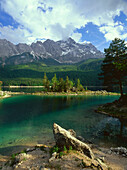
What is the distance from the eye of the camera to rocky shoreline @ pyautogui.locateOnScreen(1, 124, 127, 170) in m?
9.34

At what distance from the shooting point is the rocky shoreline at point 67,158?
30.6 feet

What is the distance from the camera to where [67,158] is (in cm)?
1013

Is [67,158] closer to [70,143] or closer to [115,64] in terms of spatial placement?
[70,143]

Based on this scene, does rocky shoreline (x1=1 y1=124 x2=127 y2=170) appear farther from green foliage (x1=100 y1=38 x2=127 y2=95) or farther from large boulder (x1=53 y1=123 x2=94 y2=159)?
green foliage (x1=100 y1=38 x2=127 y2=95)

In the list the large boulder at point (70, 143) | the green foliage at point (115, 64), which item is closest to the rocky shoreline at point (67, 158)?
the large boulder at point (70, 143)

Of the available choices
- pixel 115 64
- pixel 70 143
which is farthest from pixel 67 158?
pixel 115 64

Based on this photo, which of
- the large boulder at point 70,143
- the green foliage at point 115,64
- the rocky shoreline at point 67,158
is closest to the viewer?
the rocky shoreline at point 67,158

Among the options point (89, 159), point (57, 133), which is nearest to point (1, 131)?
point (57, 133)

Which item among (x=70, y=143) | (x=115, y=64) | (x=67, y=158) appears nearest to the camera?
(x=67, y=158)

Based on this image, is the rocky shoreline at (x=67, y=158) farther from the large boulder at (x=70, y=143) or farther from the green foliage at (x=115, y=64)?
the green foliage at (x=115, y=64)

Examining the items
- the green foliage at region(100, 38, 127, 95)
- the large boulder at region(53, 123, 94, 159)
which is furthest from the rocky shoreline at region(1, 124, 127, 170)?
the green foliage at region(100, 38, 127, 95)

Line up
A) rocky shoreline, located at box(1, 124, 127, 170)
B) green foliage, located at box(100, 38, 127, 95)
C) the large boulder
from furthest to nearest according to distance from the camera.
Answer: green foliage, located at box(100, 38, 127, 95)
the large boulder
rocky shoreline, located at box(1, 124, 127, 170)

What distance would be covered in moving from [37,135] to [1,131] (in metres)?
7.67

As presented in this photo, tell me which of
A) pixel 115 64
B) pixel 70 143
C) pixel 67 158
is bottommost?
pixel 67 158
